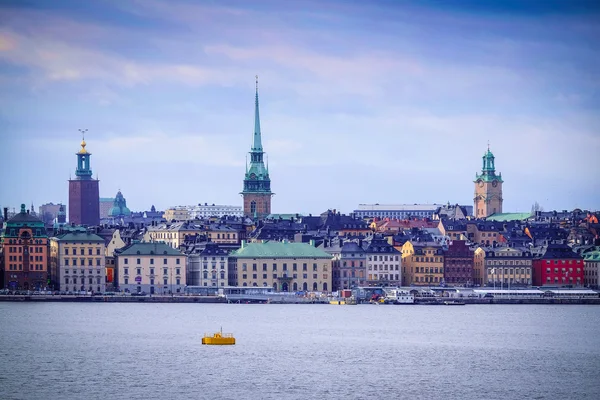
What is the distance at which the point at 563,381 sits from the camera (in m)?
51.6

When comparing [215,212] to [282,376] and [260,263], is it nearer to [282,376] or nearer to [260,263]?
[260,263]

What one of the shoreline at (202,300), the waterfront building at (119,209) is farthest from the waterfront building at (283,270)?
the waterfront building at (119,209)

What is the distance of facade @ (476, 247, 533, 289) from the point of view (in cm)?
9894

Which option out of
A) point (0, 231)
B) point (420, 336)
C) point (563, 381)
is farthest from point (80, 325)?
point (0, 231)

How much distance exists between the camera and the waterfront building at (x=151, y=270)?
92500 mm

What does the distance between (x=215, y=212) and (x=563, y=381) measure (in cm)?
14534

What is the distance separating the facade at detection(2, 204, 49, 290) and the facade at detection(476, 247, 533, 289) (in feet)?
79.7

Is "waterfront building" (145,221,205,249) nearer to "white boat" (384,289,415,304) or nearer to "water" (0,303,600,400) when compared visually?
"white boat" (384,289,415,304)

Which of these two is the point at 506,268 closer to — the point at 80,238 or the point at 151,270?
the point at 151,270

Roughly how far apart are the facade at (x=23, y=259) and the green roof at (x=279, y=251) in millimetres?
9971

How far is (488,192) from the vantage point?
155125 mm

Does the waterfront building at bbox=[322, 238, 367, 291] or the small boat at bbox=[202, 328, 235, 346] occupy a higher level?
the waterfront building at bbox=[322, 238, 367, 291]

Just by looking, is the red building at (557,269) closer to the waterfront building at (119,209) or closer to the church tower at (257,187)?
the church tower at (257,187)

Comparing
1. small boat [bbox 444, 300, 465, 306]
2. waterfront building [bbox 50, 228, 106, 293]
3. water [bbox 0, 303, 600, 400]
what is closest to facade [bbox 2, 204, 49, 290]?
waterfront building [bbox 50, 228, 106, 293]
